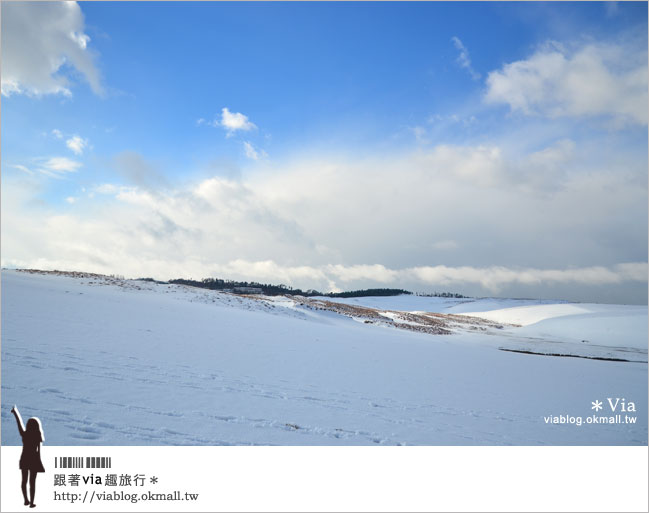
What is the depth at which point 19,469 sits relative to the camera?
469 centimetres

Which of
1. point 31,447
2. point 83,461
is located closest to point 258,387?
point 83,461

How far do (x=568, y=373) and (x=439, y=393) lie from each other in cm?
919

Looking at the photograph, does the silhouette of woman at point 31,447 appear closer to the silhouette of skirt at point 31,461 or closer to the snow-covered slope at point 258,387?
the silhouette of skirt at point 31,461

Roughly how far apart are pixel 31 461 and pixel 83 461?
62 cm

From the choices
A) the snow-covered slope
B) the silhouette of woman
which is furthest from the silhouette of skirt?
the snow-covered slope

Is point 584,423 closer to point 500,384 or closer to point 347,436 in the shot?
point 500,384

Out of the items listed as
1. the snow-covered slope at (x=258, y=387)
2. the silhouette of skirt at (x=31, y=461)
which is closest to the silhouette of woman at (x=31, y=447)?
the silhouette of skirt at (x=31, y=461)

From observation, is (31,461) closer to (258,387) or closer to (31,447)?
(31,447)

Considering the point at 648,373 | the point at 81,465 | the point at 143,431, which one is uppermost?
the point at 143,431

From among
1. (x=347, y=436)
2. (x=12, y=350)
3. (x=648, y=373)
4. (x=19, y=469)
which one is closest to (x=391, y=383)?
(x=347, y=436)

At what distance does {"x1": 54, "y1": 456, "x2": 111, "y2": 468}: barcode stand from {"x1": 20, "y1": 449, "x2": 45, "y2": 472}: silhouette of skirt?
35 centimetres

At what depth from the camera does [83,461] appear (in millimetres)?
4879

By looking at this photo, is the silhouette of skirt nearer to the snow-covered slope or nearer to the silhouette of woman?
the silhouette of woman

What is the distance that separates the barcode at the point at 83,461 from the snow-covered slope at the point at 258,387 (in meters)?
0.27
